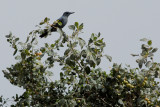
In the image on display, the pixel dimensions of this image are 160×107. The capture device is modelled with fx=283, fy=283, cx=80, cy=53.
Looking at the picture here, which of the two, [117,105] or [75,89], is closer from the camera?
[117,105]

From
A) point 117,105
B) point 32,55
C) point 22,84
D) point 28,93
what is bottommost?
point 117,105

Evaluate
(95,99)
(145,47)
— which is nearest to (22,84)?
(95,99)

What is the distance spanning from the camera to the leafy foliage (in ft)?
14.6

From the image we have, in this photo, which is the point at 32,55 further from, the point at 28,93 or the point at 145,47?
the point at 145,47

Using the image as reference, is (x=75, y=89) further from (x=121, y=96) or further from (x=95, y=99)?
(x=121, y=96)

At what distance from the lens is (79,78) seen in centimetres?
511

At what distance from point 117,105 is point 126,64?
2.59ft

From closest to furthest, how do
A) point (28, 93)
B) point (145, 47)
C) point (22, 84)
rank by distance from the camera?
point (145, 47)
point (28, 93)
point (22, 84)

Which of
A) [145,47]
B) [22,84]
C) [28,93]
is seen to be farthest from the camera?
[22,84]

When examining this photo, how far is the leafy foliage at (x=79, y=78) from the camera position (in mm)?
4461

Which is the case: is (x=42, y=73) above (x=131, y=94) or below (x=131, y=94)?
above

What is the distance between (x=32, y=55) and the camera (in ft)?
16.4

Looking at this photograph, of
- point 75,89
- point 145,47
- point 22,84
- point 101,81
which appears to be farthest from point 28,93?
point 145,47

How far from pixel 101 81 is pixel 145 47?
1.06 meters
